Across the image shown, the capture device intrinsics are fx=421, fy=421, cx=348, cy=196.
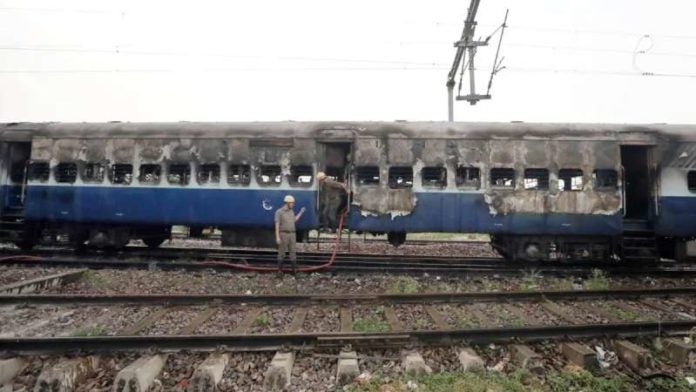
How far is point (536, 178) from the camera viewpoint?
391 inches

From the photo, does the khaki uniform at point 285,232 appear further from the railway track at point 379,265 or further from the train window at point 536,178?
the train window at point 536,178

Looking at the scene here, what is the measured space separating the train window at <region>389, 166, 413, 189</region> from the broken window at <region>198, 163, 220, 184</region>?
426cm

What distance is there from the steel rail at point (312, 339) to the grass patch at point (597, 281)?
116 inches

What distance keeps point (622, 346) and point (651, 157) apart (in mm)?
7193

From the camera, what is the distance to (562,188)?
9852 millimetres

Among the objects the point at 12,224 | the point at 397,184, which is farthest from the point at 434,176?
the point at 12,224

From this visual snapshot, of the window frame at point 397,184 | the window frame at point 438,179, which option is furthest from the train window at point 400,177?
the window frame at point 438,179

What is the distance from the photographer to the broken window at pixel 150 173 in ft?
34.7

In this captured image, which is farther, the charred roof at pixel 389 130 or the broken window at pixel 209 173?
the broken window at pixel 209 173

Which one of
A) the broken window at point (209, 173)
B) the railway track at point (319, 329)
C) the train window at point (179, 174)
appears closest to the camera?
the railway track at point (319, 329)

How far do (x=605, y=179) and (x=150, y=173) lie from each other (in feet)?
36.3

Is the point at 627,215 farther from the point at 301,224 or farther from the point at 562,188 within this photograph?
the point at 301,224
